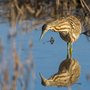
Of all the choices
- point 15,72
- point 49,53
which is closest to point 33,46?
point 49,53

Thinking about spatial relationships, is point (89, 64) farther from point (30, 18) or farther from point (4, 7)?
point (4, 7)

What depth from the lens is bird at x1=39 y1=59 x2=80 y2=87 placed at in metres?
7.07

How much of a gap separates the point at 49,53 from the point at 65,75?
900 millimetres

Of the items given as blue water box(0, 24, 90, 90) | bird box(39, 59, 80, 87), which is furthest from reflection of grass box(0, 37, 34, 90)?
bird box(39, 59, 80, 87)

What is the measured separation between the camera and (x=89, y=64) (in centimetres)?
770

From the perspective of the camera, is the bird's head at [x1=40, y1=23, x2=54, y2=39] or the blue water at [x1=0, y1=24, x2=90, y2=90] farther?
the bird's head at [x1=40, y1=23, x2=54, y2=39]

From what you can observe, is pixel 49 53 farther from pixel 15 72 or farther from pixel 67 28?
pixel 15 72

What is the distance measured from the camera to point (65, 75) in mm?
7410

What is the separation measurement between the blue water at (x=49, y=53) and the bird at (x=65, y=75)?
5 centimetres

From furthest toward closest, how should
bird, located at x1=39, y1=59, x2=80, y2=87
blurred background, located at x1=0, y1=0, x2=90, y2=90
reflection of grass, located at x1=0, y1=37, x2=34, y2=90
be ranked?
bird, located at x1=39, y1=59, x2=80, y2=87 → blurred background, located at x1=0, y1=0, x2=90, y2=90 → reflection of grass, located at x1=0, y1=37, x2=34, y2=90

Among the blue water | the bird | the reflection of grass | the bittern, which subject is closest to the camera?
the reflection of grass

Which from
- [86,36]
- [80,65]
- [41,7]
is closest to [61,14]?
[41,7]

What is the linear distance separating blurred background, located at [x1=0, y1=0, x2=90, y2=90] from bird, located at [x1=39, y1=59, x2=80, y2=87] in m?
0.06

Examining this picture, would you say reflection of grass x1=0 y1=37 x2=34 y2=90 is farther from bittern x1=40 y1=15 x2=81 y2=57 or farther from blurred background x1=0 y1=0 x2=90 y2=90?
bittern x1=40 y1=15 x2=81 y2=57
